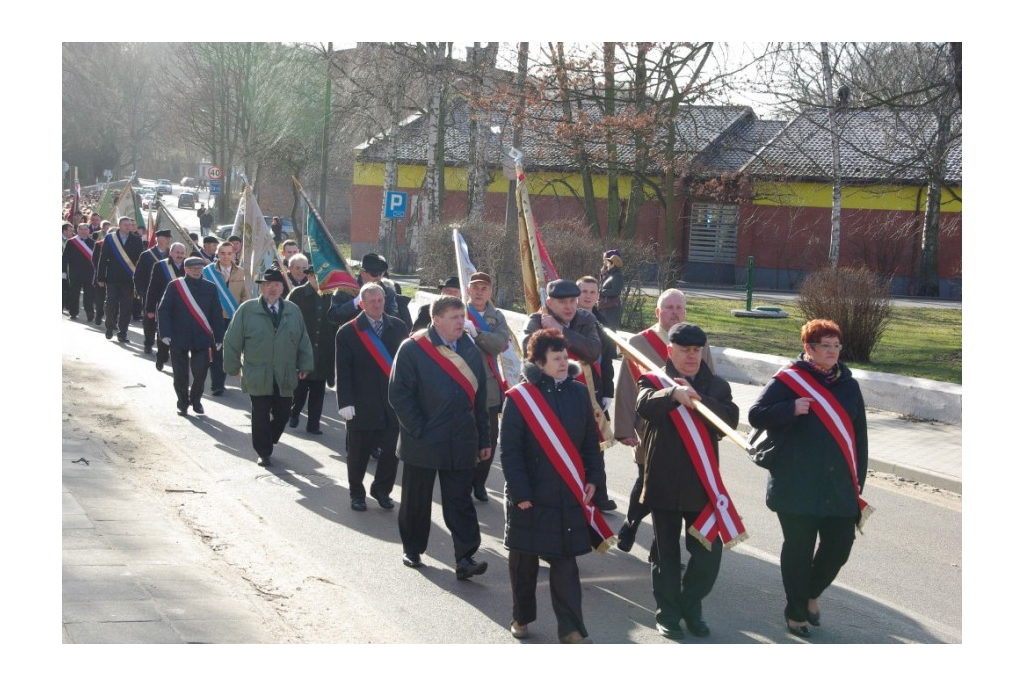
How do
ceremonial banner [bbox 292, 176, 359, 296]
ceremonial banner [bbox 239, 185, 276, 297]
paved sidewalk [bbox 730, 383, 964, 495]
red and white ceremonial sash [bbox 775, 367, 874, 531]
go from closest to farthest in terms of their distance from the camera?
1. red and white ceremonial sash [bbox 775, 367, 874, 531]
2. paved sidewalk [bbox 730, 383, 964, 495]
3. ceremonial banner [bbox 292, 176, 359, 296]
4. ceremonial banner [bbox 239, 185, 276, 297]

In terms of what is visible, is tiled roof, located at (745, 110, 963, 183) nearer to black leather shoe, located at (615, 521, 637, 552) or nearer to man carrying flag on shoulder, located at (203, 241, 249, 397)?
man carrying flag on shoulder, located at (203, 241, 249, 397)

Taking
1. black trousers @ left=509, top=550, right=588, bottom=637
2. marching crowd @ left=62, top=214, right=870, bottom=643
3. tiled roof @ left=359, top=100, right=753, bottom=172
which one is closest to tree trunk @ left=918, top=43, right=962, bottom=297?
tiled roof @ left=359, top=100, right=753, bottom=172

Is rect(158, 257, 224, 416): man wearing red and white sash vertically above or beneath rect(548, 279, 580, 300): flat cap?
beneath

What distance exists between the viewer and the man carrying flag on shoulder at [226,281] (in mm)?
14562

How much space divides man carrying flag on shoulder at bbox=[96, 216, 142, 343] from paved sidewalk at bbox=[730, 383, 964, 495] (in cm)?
971

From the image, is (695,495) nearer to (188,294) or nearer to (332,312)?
(332,312)

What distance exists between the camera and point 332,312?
34.5ft

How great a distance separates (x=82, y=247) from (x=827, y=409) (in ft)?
57.5

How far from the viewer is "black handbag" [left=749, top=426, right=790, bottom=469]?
6109mm

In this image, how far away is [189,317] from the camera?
12.4 meters

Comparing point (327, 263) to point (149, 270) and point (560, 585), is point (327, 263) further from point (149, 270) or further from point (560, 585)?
point (560, 585)

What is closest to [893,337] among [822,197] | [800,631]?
[800,631]

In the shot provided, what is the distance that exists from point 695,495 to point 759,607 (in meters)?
1.11

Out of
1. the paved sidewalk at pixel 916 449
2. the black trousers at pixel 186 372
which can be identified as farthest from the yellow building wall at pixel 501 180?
the black trousers at pixel 186 372
